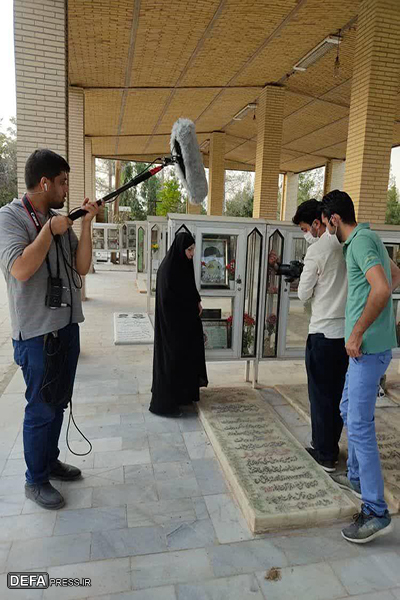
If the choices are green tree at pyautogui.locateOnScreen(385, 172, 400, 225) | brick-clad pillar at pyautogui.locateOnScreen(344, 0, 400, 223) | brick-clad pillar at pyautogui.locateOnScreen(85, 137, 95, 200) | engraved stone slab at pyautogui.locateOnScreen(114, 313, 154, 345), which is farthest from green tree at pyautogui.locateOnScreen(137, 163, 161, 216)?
brick-clad pillar at pyautogui.locateOnScreen(344, 0, 400, 223)

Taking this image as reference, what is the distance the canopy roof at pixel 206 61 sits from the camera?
6.67 metres

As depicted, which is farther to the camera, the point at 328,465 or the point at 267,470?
the point at 328,465

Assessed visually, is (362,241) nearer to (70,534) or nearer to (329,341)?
(329,341)

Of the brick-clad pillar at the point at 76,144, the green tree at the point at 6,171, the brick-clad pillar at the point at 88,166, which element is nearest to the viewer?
the brick-clad pillar at the point at 76,144

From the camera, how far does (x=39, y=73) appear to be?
5.05 metres

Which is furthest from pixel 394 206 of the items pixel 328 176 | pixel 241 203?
pixel 241 203

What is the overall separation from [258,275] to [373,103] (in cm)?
388

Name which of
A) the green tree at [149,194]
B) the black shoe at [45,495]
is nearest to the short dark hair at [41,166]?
the black shoe at [45,495]

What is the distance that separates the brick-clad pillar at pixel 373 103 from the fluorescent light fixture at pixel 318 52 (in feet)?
4.06

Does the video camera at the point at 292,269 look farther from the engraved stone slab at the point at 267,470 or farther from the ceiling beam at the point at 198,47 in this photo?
the ceiling beam at the point at 198,47

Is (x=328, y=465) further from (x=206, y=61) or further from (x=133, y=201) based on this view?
(x=133, y=201)

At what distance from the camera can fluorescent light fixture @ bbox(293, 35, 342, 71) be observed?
7.76m

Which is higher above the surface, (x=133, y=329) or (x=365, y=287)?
(x=365, y=287)

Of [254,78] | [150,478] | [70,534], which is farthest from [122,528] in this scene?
[254,78]
